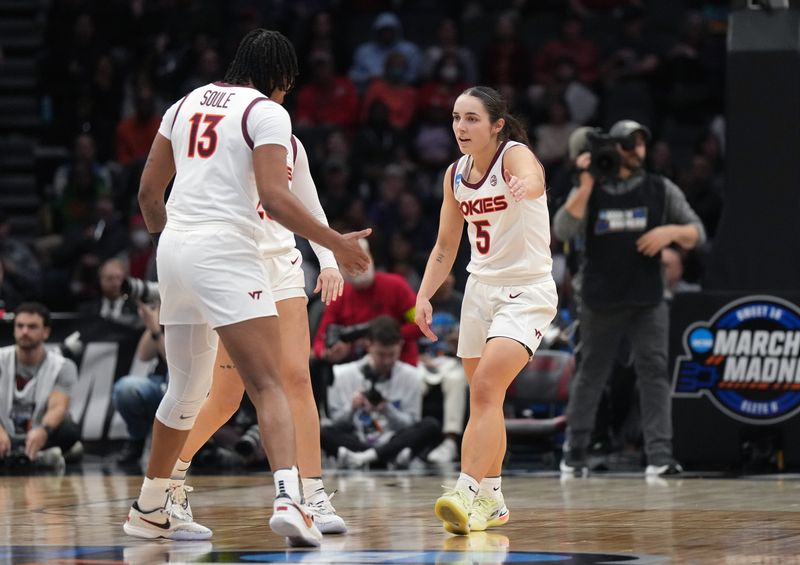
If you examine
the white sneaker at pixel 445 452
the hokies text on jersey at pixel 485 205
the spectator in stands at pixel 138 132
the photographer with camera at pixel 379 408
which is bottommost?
the white sneaker at pixel 445 452

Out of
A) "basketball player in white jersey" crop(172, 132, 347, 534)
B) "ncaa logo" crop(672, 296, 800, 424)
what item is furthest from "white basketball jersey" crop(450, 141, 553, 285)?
Result: "ncaa logo" crop(672, 296, 800, 424)

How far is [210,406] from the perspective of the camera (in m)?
7.09

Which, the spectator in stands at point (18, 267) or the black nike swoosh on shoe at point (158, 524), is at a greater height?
the spectator in stands at point (18, 267)

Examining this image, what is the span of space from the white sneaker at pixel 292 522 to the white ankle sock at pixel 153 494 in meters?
0.77

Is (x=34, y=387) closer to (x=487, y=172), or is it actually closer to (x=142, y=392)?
(x=142, y=392)

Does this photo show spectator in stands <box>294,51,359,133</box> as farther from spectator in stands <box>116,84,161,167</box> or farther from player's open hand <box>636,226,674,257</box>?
player's open hand <box>636,226,674,257</box>

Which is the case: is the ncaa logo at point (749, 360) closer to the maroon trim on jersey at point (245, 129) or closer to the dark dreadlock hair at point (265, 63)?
the dark dreadlock hair at point (265, 63)

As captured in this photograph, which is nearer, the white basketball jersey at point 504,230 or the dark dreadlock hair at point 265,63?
the dark dreadlock hair at point 265,63

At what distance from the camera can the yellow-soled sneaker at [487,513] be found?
6945 mm

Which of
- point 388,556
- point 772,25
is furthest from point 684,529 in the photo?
point 772,25

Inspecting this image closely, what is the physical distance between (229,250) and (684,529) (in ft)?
8.26

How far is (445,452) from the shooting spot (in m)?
11.8

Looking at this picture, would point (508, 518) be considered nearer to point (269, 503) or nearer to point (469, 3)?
point (269, 503)

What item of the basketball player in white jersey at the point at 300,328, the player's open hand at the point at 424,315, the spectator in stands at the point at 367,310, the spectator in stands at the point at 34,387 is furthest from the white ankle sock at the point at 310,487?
the spectator in stands at the point at 367,310
